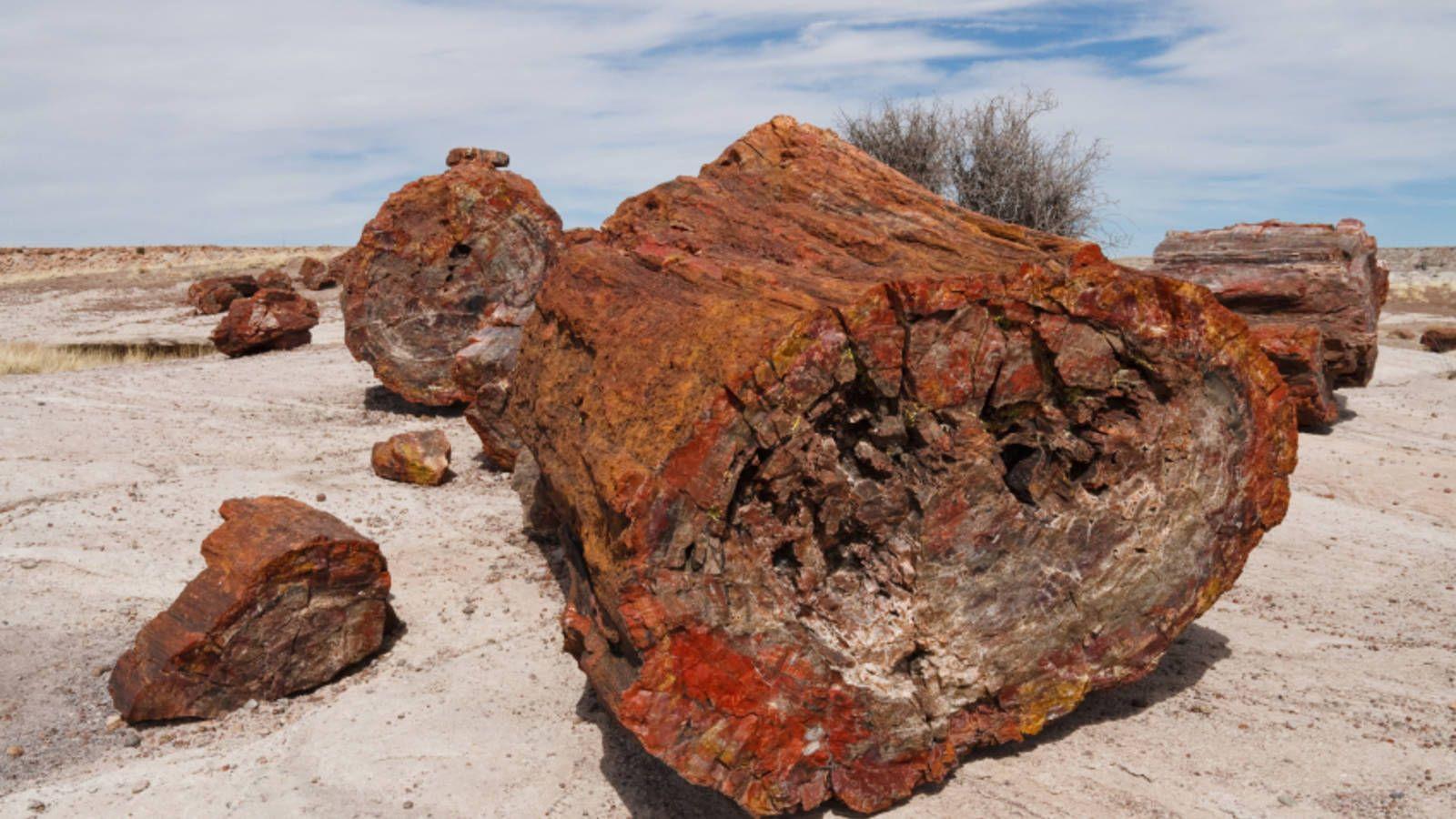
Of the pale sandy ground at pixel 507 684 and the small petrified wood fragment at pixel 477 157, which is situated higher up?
the small petrified wood fragment at pixel 477 157

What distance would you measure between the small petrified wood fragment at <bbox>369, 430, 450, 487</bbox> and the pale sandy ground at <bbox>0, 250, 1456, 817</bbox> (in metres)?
0.12

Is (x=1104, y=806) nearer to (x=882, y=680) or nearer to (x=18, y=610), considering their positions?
(x=882, y=680)

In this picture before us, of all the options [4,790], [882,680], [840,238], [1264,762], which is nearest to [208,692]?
[4,790]

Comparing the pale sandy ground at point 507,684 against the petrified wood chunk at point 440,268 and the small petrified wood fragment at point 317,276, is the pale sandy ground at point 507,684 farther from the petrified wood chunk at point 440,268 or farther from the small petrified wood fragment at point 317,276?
the small petrified wood fragment at point 317,276

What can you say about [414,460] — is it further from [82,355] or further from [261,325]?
[82,355]

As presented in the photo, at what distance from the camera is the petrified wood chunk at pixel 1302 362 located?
825cm

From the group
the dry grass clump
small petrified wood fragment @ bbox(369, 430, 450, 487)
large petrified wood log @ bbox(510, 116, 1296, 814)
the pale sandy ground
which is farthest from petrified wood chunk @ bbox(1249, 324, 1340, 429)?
the dry grass clump

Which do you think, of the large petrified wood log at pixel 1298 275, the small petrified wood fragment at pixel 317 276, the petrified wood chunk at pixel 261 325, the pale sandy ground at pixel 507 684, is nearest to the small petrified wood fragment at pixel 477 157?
the pale sandy ground at pixel 507 684

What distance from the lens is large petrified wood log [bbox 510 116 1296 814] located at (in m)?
3.18

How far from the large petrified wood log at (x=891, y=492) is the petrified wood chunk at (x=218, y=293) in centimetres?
1800

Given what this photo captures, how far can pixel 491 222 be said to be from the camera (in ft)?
29.7

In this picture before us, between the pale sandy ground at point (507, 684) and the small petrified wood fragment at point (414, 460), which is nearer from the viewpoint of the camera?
the pale sandy ground at point (507, 684)

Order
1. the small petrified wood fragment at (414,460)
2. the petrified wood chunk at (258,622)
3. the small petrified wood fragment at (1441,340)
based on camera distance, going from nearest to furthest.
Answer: the petrified wood chunk at (258,622) < the small petrified wood fragment at (414,460) < the small petrified wood fragment at (1441,340)

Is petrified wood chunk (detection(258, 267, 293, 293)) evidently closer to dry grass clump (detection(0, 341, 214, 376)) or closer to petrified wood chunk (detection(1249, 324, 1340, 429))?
dry grass clump (detection(0, 341, 214, 376))
